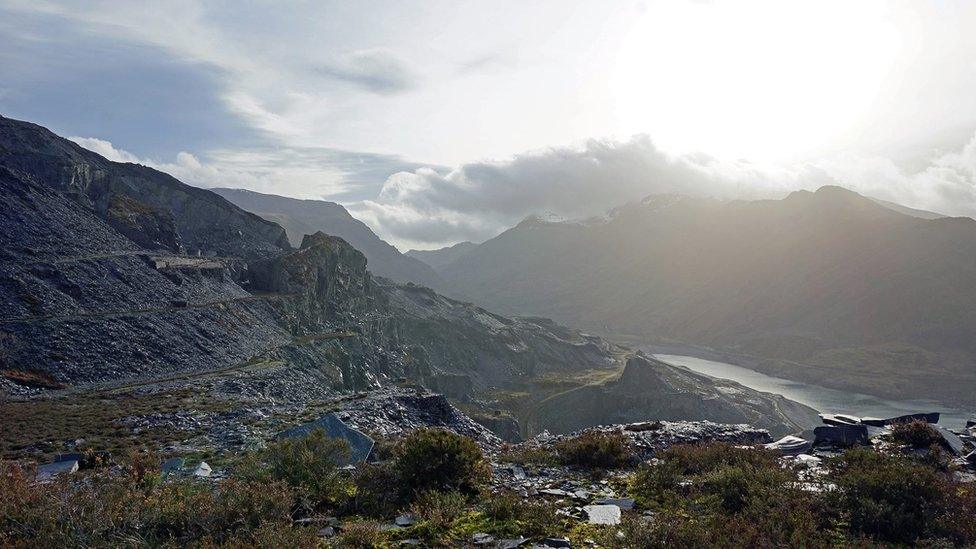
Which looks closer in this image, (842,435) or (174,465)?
(174,465)

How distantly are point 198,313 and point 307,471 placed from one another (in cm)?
5613

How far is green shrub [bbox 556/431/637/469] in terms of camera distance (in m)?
15.5

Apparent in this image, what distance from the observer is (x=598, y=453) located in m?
15.7

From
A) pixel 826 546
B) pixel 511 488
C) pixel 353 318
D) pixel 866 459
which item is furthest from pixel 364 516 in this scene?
pixel 353 318

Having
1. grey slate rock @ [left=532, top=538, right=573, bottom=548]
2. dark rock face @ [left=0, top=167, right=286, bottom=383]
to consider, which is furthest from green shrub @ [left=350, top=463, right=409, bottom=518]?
dark rock face @ [left=0, top=167, right=286, bottom=383]

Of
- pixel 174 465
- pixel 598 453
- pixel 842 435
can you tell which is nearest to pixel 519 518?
pixel 598 453

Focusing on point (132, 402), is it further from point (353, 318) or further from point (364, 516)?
point (353, 318)

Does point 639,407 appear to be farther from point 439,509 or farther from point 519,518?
point 439,509

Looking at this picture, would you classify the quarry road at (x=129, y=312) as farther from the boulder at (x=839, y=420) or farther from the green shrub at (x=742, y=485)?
the boulder at (x=839, y=420)

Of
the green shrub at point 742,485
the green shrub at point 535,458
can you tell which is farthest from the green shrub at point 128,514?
the green shrub at point 535,458

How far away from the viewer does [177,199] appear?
4796 inches

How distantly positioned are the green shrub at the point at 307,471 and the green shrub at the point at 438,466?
4.04 ft

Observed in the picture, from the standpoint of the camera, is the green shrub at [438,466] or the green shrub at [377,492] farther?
the green shrub at [438,466]

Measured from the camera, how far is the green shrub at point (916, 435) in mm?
15945
